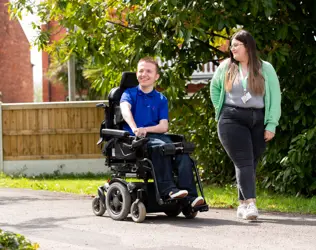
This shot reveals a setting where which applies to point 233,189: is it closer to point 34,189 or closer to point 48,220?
point 34,189

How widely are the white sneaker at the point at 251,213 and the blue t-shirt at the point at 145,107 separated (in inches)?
52.0

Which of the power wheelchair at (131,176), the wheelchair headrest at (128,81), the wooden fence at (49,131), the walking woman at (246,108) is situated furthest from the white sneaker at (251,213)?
the wooden fence at (49,131)

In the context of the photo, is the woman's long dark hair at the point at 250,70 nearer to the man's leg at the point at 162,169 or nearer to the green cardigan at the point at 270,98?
the green cardigan at the point at 270,98

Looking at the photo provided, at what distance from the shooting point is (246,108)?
819cm

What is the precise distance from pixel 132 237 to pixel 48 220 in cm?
166

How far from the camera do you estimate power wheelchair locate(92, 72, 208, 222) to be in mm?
8070

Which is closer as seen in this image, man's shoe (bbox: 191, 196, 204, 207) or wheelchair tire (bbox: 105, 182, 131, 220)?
man's shoe (bbox: 191, 196, 204, 207)

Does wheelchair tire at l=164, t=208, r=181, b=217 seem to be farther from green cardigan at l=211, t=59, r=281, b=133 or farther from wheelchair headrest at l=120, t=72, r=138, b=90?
wheelchair headrest at l=120, t=72, r=138, b=90

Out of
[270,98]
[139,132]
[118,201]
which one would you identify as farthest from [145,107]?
[270,98]

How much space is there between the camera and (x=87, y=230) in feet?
24.5

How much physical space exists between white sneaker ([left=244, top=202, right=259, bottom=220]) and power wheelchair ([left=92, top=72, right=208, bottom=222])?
42 cm

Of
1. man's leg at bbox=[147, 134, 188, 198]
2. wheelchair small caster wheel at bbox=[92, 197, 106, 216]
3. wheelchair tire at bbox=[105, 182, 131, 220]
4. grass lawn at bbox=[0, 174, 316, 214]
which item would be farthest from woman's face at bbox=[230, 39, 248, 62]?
wheelchair small caster wheel at bbox=[92, 197, 106, 216]

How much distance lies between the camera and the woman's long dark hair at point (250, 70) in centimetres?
811

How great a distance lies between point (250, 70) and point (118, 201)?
191cm
